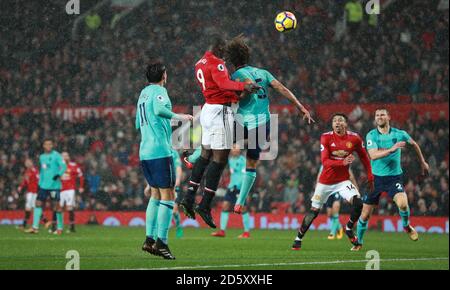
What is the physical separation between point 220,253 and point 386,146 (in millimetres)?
3761

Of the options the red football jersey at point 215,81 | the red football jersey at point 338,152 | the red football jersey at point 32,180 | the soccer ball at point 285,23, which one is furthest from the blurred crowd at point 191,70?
the red football jersey at point 215,81

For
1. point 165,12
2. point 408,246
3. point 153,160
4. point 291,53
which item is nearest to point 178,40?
point 165,12

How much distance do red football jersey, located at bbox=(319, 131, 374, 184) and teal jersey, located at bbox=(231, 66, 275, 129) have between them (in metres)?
4.02

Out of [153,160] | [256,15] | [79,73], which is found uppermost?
[256,15]

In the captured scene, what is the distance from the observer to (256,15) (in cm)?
2962

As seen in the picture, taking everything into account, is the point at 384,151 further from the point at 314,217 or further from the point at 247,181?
the point at 247,181

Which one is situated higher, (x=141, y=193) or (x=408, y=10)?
(x=408, y=10)

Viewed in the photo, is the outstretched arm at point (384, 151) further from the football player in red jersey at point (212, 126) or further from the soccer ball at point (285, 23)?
the football player in red jersey at point (212, 126)

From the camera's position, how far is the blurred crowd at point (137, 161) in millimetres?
26312

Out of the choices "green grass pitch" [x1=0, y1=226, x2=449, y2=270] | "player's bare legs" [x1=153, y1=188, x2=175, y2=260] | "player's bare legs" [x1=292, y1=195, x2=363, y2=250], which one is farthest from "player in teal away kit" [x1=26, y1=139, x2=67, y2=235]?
"player's bare legs" [x1=153, y1=188, x2=175, y2=260]

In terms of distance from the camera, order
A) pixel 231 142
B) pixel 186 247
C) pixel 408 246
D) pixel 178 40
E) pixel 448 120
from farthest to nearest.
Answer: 1. pixel 178 40
2. pixel 448 120
3. pixel 408 246
4. pixel 186 247
5. pixel 231 142

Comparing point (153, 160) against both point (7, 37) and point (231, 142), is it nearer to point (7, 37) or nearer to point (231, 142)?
point (231, 142)

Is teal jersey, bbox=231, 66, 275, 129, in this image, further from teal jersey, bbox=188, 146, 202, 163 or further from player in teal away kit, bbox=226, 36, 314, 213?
teal jersey, bbox=188, 146, 202, 163

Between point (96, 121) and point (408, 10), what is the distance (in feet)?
35.6
